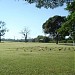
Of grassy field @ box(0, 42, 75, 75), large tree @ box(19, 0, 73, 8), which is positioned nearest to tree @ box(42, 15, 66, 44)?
grassy field @ box(0, 42, 75, 75)

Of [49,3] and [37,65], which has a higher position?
[49,3]

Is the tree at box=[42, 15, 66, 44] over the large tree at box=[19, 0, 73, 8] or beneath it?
over

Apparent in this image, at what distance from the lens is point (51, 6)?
16.1 metres

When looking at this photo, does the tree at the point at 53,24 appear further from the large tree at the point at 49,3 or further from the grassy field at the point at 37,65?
the large tree at the point at 49,3

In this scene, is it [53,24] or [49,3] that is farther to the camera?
[53,24]

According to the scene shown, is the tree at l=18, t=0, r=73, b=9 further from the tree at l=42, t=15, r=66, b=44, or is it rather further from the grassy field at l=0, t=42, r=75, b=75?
the tree at l=42, t=15, r=66, b=44

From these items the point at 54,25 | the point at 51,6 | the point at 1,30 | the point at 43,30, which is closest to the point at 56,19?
the point at 54,25

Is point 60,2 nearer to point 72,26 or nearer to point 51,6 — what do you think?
point 51,6

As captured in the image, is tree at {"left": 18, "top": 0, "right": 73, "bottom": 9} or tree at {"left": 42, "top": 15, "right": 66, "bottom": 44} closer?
tree at {"left": 18, "top": 0, "right": 73, "bottom": 9}

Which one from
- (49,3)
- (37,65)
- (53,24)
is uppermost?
(53,24)

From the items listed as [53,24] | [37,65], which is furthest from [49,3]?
[53,24]

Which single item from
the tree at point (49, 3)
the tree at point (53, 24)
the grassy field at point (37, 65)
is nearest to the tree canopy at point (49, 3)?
the tree at point (49, 3)

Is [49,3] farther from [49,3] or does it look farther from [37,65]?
[37,65]

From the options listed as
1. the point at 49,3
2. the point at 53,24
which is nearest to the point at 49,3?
the point at 49,3
